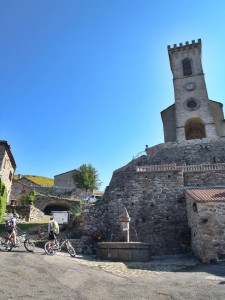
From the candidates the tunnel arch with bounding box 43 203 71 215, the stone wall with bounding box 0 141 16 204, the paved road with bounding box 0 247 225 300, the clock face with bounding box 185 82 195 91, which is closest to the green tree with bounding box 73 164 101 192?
the tunnel arch with bounding box 43 203 71 215

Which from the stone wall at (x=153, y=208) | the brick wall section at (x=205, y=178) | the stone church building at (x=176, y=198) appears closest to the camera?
the stone church building at (x=176, y=198)

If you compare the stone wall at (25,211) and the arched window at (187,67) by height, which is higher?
the arched window at (187,67)

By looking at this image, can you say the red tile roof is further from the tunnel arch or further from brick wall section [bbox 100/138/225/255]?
the tunnel arch

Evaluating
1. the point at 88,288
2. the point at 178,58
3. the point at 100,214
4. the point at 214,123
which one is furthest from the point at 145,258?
the point at 178,58

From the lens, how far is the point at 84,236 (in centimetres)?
1647

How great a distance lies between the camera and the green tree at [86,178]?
44.1 meters

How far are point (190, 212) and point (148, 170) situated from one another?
475 cm

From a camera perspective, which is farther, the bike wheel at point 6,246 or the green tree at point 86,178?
the green tree at point 86,178

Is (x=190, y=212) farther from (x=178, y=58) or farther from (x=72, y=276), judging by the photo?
(x=178, y=58)

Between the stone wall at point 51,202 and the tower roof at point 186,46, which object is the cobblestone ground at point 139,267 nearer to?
the stone wall at point 51,202

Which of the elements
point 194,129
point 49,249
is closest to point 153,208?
point 49,249

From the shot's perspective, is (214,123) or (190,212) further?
(214,123)

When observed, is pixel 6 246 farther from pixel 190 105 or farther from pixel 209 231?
pixel 190 105

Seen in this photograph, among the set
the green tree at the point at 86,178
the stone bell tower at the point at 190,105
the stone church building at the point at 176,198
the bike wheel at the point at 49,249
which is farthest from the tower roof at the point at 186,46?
the bike wheel at the point at 49,249
